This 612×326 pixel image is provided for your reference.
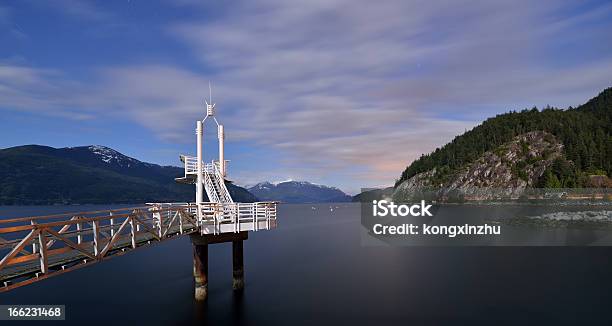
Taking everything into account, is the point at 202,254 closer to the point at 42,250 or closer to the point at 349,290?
the point at 349,290

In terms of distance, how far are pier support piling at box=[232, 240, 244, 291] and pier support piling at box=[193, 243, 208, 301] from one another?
3.43 metres

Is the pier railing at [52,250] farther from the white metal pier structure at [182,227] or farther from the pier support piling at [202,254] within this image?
the pier support piling at [202,254]

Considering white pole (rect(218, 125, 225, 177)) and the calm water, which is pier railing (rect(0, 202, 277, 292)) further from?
the calm water

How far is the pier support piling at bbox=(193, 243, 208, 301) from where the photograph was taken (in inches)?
1243

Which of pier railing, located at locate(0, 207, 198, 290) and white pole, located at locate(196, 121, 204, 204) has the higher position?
white pole, located at locate(196, 121, 204, 204)

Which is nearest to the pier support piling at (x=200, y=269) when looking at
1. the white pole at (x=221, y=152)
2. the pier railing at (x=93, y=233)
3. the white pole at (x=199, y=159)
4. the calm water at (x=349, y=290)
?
the calm water at (x=349, y=290)

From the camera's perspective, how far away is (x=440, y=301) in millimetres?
33219

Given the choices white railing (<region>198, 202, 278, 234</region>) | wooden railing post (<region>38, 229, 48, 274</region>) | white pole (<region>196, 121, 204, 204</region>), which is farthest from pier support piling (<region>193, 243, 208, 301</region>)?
wooden railing post (<region>38, 229, 48, 274</region>)

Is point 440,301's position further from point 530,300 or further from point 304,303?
point 304,303

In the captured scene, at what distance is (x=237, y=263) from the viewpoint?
35.6 m

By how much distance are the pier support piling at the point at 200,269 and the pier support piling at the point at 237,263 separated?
3432 millimetres

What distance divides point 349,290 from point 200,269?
14.0 metres

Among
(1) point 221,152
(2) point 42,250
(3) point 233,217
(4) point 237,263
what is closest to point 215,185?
(1) point 221,152

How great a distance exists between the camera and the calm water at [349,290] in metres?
28.6
